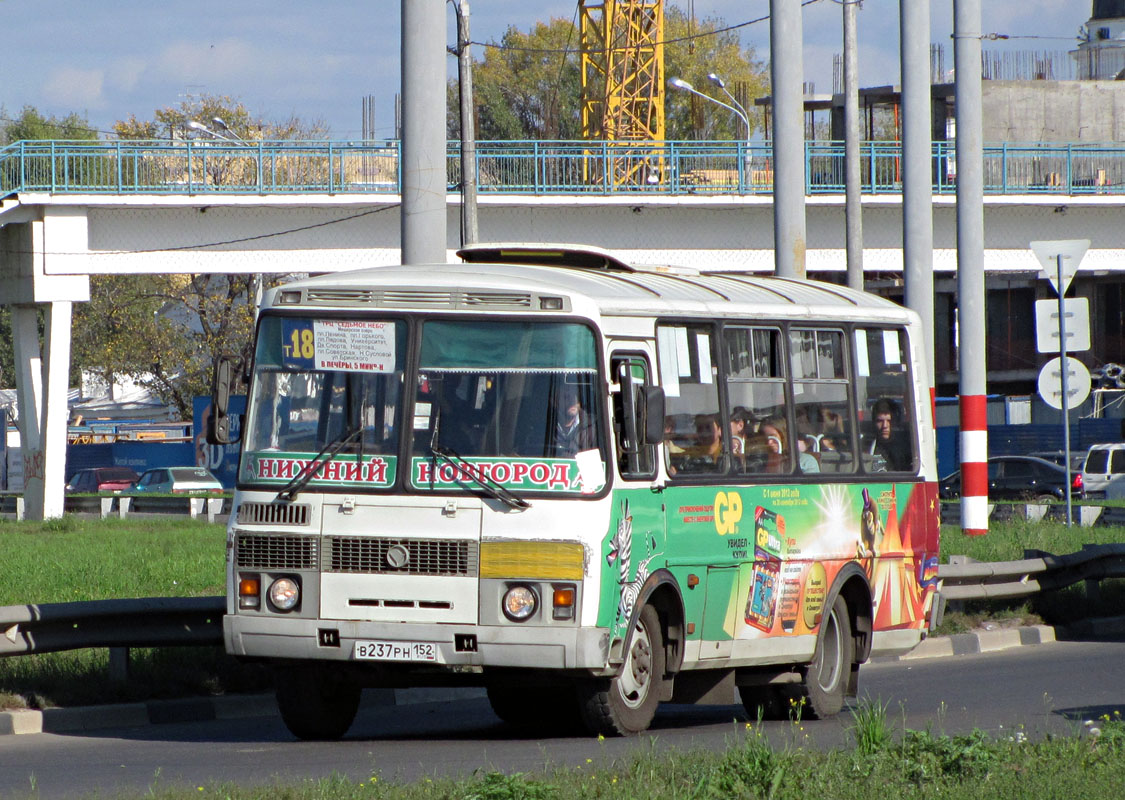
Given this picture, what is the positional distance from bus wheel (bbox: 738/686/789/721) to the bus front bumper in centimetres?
262

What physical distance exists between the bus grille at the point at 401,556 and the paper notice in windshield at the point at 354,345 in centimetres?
99

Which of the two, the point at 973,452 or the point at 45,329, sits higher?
the point at 45,329

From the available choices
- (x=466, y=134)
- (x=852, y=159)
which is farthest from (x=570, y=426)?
(x=852, y=159)

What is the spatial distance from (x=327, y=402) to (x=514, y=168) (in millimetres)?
23941

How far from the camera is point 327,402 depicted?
9.65 m

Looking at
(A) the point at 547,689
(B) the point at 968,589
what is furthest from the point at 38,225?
(A) the point at 547,689

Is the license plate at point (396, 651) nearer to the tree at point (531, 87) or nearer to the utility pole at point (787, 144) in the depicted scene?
the utility pole at point (787, 144)

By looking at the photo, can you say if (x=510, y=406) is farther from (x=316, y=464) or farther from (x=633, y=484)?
(x=316, y=464)

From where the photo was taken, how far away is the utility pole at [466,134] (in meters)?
24.1

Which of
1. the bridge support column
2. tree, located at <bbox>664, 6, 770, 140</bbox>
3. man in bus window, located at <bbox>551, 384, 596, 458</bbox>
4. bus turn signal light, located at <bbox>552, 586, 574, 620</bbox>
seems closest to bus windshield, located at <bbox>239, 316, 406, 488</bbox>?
man in bus window, located at <bbox>551, 384, 596, 458</bbox>

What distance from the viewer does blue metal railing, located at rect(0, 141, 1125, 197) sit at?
31859 millimetres

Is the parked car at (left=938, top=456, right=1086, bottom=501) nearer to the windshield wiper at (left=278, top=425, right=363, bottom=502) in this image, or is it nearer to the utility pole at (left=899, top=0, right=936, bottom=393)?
the utility pole at (left=899, top=0, right=936, bottom=393)

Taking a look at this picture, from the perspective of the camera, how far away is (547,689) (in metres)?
11.0

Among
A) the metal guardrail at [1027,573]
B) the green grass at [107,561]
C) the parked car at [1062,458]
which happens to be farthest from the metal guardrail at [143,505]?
the metal guardrail at [1027,573]
